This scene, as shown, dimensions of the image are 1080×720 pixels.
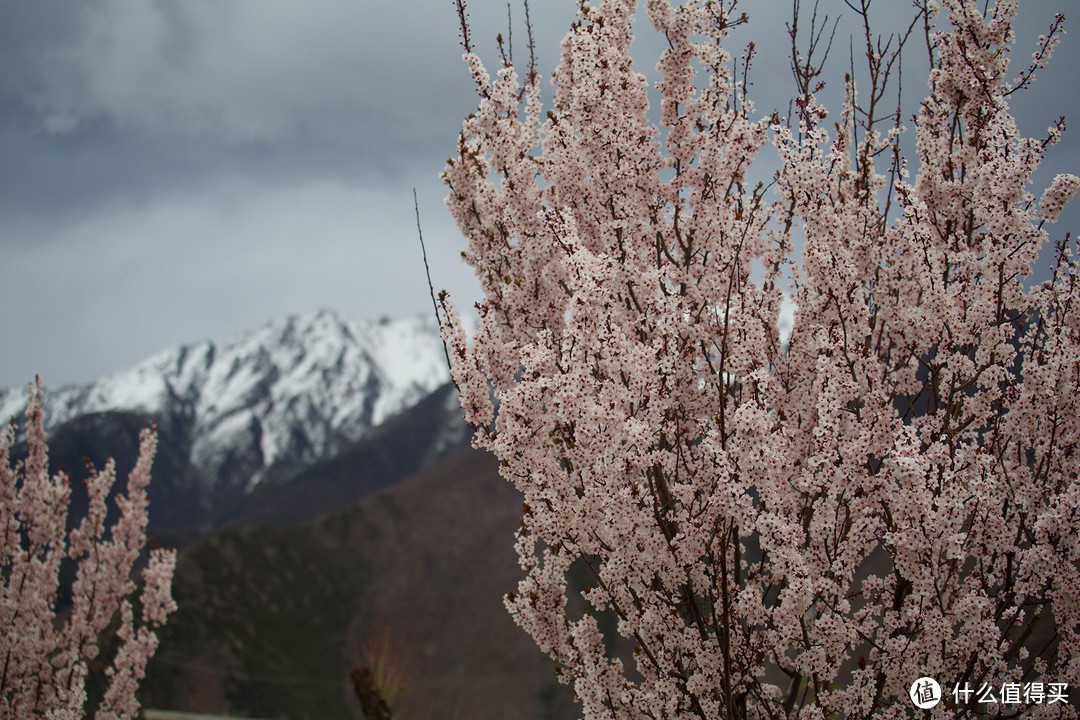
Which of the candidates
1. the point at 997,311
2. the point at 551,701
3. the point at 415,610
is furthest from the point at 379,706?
the point at 415,610

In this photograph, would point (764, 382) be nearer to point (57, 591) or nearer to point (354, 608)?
point (57, 591)

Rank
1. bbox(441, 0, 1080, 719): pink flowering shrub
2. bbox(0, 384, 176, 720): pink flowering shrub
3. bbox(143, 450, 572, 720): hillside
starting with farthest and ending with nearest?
bbox(143, 450, 572, 720): hillside, bbox(0, 384, 176, 720): pink flowering shrub, bbox(441, 0, 1080, 719): pink flowering shrub

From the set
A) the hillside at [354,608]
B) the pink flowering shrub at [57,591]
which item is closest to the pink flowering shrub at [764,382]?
the pink flowering shrub at [57,591]

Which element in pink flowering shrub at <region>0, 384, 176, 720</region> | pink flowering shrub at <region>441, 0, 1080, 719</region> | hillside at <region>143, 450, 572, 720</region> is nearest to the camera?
pink flowering shrub at <region>441, 0, 1080, 719</region>

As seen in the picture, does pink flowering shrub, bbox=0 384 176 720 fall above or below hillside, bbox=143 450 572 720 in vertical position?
below

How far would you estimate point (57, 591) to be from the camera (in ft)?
38.0

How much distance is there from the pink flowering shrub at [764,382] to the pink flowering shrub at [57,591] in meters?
8.61

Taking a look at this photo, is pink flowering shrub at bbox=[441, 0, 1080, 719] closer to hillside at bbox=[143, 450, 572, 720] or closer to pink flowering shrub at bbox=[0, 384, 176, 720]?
pink flowering shrub at bbox=[0, 384, 176, 720]

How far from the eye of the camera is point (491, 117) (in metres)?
5.93

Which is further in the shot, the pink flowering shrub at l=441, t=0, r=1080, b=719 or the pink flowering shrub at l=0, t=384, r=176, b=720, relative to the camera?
the pink flowering shrub at l=0, t=384, r=176, b=720

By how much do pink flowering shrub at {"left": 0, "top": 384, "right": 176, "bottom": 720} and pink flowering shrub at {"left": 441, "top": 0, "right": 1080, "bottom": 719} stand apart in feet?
28.2

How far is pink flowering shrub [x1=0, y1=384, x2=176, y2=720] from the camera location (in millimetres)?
9836

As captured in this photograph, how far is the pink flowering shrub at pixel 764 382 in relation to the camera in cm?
421

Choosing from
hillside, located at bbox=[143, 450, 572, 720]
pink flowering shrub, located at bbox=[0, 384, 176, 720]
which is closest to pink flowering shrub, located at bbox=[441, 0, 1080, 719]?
pink flowering shrub, located at bbox=[0, 384, 176, 720]
